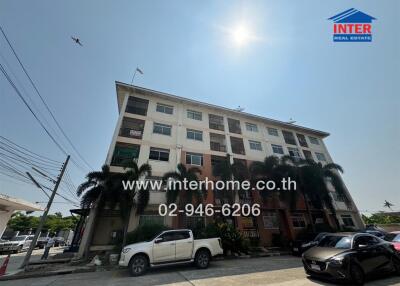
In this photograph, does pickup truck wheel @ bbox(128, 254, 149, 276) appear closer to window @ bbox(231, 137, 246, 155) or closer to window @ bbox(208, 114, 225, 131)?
window @ bbox(231, 137, 246, 155)

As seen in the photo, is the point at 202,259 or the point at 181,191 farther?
the point at 181,191

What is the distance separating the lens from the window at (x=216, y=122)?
2297 centimetres

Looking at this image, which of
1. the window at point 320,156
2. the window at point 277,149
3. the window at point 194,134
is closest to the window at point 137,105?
the window at point 194,134

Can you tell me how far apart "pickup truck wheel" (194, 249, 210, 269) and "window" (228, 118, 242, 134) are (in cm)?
1636

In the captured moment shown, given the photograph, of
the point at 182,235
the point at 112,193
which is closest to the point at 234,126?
the point at 112,193

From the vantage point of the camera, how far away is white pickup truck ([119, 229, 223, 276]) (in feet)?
26.4

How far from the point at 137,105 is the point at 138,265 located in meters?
16.3

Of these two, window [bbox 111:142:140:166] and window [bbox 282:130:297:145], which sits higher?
window [bbox 282:130:297:145]

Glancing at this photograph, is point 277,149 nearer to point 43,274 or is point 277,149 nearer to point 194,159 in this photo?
point 194,159

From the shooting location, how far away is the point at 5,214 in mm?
19953

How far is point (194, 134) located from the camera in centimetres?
2109

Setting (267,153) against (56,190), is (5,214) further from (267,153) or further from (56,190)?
(267,153)

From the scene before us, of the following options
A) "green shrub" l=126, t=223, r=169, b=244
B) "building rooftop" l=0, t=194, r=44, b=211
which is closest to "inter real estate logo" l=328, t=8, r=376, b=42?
"green shrub" l=126, t=223, r=169, b=244

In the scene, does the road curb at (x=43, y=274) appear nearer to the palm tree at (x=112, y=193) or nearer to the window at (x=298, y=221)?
the palm tree at (x=112, y=193)
